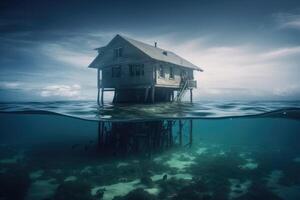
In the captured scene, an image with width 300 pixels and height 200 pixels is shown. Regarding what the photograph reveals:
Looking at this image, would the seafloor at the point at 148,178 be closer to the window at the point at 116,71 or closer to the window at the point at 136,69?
the window at the point at 136,69

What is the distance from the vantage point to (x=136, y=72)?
23891 millimetres

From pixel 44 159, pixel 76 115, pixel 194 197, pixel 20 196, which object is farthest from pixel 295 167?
pixel 44 159

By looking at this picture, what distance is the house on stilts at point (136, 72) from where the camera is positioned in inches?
899

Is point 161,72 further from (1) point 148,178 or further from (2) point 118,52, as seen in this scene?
(1) point 148,178

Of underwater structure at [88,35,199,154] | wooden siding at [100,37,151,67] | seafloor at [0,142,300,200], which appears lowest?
seafloor at [0,142,300,200]

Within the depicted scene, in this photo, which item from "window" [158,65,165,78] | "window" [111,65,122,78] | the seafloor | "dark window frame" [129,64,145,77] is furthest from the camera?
"window" [111,65,122,78]

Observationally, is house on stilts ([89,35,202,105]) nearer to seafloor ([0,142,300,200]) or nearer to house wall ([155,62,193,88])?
house wall ([155,62,193,88])

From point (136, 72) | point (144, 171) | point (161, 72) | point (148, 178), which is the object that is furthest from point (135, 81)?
point (148, 178)

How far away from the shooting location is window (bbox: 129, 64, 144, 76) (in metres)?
23.4

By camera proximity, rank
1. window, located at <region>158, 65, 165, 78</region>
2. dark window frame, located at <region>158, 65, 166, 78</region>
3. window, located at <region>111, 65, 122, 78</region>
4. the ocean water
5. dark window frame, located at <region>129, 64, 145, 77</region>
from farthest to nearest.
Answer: window, located at <region>111, 65, 122, 78</region> → window, located at <region>158, 65, 165, 78</region> → dark window frame, located at <region>158, 65, 166, 78</region> → dark window frame, located at <region>129, 64, 145, 77</region> → the ocean water

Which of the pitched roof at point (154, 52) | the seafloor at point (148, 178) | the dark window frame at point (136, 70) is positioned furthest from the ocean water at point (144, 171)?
the pitched roof at point (154, 52)

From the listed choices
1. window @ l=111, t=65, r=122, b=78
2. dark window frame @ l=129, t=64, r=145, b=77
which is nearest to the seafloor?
dark window frame @ l=129, t=64, r=145, b=77

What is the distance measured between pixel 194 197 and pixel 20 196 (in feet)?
40.9

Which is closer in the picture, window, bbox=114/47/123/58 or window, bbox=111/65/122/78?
window, bbox=114/47/123/58
